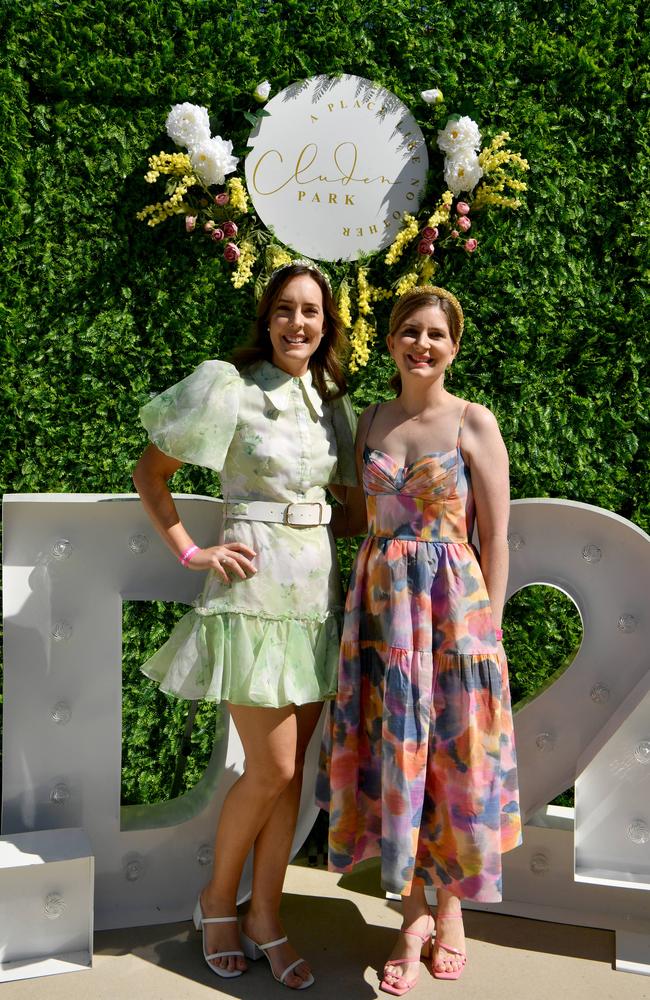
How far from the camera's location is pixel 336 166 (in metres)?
3.12

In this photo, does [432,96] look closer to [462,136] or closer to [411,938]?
[462,136]

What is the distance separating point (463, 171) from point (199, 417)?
4.86ft

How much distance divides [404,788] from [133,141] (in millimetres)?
2260

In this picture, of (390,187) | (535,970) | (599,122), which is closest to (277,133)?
(390,187)

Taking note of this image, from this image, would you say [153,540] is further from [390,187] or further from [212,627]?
[390,187]

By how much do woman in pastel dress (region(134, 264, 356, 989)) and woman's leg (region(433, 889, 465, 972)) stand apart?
0.36 meters

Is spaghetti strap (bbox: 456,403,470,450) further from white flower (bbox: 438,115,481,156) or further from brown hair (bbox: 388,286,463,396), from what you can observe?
white flower (bbox: 438,115,481,156)

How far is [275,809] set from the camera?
7.77 ft

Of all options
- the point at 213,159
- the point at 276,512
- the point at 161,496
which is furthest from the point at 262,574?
the point at 213,159

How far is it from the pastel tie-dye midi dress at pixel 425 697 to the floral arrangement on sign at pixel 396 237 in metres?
1.01

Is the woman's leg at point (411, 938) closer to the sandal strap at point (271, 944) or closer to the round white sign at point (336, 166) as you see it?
the sandal strap at point (271, 944)

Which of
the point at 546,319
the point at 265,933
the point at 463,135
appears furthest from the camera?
the point at 546,319

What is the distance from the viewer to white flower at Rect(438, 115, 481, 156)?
299cm

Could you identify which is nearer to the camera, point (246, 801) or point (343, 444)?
point (246, 801)
